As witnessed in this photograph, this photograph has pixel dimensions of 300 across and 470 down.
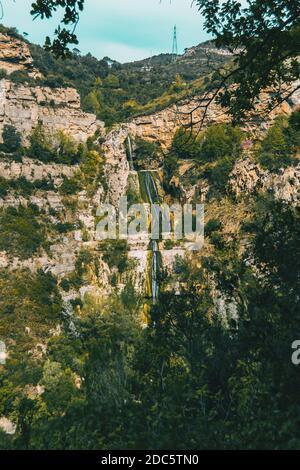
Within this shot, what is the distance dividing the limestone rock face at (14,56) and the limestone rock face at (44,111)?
13.1 ft

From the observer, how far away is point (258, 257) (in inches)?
226

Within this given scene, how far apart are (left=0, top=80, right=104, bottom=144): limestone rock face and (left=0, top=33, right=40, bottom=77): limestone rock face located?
401 cm

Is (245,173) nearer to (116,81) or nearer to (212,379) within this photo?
(212,379)

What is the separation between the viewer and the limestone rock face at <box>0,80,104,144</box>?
2280 inches

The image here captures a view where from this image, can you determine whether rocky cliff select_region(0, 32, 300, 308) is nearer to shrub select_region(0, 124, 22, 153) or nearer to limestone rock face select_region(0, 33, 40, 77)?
limestone rock face select_region(0, 33, 40, 77)

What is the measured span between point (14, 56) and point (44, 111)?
25.9 feet

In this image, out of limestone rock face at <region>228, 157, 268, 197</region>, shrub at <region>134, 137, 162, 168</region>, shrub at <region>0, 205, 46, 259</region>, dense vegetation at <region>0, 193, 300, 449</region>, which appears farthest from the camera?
shrub at <region>134, 137, 162, 168</region>

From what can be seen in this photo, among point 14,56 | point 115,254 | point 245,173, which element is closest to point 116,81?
point 14,56

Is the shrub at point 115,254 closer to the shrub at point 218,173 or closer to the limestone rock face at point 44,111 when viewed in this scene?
the shrub at point 218,173

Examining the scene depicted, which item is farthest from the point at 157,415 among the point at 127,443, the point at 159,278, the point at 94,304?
the point at 94,304

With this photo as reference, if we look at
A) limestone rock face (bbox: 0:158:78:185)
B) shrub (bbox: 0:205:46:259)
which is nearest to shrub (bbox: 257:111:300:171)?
limestone rock face (bbox: 0:158:78:185)

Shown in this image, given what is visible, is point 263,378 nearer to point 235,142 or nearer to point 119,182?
point 119,182

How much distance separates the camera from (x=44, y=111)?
61719mm
